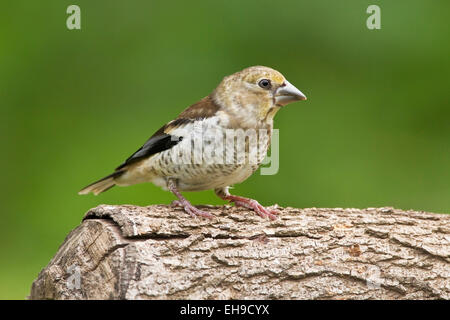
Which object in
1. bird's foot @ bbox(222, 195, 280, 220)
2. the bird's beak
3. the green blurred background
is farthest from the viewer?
the green blurred background

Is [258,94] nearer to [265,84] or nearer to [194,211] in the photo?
[265,84]

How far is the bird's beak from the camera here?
173 inches

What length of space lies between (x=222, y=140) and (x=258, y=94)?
0.46 m

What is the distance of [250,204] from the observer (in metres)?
4.40

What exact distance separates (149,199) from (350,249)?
3.01 m

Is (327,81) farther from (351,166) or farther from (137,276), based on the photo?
(137,276)

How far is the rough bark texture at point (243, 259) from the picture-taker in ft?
11.4

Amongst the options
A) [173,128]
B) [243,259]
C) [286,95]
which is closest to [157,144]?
[173,128]

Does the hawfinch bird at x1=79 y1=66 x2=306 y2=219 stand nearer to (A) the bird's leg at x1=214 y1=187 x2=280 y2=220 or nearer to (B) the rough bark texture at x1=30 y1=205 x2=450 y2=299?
(A) the bird's leg at x1=214 y1=187 x2=280 y2=220

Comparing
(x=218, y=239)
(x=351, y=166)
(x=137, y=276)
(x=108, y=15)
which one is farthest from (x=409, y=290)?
(x=108, y=15)

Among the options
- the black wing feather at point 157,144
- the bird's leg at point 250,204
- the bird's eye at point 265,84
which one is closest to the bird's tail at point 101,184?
the black wing feather at point 157,144

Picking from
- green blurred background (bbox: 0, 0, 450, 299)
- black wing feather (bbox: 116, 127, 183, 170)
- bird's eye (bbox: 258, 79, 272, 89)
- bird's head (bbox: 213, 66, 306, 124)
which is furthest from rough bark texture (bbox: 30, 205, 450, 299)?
green blurred background (bbox: 0, 0, 450, 299)

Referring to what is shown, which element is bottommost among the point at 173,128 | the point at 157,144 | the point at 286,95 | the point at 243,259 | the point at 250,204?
the point at 243,259

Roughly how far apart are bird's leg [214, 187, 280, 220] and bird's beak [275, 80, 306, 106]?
0.70m
